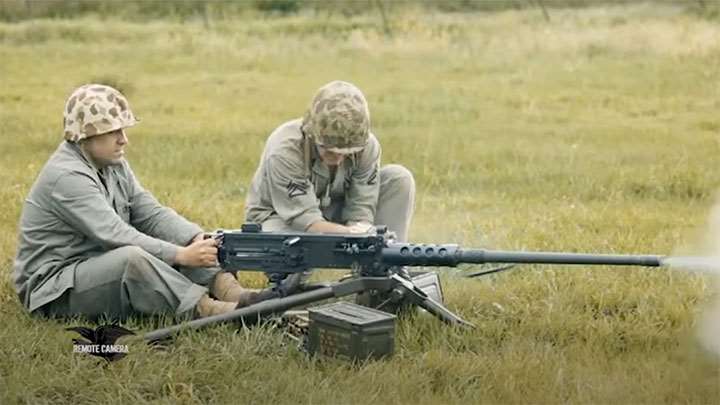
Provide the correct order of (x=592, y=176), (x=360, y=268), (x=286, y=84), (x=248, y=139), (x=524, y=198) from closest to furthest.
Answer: (x=360, y=268)
(x=524, y=198)
(x=592, y=176)
(x=248, y=139)
(x=286, y=84)

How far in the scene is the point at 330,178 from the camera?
6.80 m

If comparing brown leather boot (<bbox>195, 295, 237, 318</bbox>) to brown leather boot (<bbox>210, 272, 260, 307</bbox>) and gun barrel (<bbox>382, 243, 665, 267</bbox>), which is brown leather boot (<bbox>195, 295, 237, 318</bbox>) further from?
gun barrel (<bbox>382, 243, 665, 267</bbox>)

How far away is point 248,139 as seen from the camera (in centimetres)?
1229

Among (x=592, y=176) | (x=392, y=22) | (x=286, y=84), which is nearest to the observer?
(x=592, y=176)

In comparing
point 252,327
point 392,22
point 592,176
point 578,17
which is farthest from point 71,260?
point 578,17

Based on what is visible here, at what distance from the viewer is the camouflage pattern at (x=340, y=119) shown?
6.21m

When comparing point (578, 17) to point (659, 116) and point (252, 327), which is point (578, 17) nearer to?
point (659, 116)

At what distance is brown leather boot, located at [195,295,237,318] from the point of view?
20.1ft

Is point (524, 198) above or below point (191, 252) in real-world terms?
below

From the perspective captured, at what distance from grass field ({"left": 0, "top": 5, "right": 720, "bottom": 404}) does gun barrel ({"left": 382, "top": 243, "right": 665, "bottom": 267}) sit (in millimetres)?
421

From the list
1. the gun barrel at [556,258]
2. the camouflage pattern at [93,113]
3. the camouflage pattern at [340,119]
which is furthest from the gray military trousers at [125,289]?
the gun barrel at [556,258]

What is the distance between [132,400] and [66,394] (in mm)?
315

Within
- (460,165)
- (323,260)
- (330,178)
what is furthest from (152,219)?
(460,165)

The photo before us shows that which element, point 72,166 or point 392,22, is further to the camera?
point 392,22
